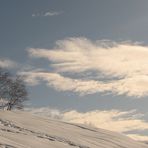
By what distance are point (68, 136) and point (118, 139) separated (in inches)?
280

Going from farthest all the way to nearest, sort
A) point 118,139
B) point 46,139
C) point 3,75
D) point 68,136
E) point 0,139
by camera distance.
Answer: point 3,75, point 118,139, point 68,136, point 46,139, point 0,139

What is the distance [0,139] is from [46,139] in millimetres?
6033

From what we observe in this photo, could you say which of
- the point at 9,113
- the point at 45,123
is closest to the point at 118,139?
the point at 45,123

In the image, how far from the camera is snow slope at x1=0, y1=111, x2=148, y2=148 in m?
28.9

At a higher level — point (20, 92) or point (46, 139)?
point (20, 92)

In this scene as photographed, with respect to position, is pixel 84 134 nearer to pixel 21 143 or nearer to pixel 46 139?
pixel 46 139

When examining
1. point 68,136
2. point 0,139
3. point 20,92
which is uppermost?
point 20,92

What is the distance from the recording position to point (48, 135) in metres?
34.3

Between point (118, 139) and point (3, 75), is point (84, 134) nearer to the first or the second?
point (118, 139)

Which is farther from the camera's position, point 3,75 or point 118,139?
A: point 3,75

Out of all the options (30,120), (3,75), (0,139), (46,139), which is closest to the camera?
(0,139)

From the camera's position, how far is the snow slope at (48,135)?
28858mm

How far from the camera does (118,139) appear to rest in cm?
4212

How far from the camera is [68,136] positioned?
120 ft
